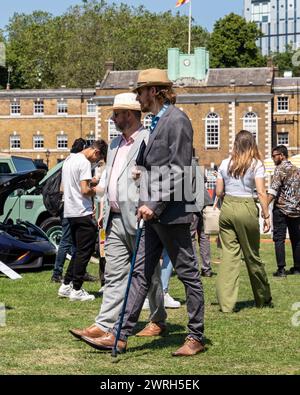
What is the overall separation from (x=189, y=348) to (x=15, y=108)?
76.7m

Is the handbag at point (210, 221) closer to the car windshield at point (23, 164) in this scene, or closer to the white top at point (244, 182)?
the car windshield at point (23, 164)

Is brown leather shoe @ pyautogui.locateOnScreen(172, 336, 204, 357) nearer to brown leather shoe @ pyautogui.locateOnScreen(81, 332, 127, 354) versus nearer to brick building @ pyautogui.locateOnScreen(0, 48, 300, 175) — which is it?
brown leather shoe @ pyautogui.locateOnScreen(81, 332, 127, 354)

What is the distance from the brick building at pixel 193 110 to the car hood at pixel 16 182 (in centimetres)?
5815

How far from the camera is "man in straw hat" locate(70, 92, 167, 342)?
7039 mm

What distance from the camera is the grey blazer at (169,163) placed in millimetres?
6438

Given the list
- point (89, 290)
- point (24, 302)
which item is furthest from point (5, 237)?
point (24, 302)

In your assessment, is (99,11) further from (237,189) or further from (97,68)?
(237,189)

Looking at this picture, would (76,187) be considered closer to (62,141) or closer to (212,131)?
(212,131)

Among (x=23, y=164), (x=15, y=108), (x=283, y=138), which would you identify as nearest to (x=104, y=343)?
(x=23, y=164)

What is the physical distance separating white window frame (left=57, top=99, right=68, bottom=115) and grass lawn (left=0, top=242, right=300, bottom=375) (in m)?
70.4

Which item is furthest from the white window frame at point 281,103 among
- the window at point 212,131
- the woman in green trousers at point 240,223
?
the woman in green trousers at point 240,223

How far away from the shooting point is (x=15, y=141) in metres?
80.6

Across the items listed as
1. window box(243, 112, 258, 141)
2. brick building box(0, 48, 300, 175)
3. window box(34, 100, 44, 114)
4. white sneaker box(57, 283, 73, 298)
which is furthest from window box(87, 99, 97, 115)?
white sneaker box(57, 283, 73, 298)

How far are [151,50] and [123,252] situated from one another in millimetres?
79107
